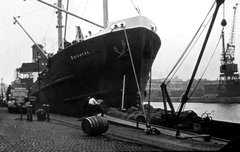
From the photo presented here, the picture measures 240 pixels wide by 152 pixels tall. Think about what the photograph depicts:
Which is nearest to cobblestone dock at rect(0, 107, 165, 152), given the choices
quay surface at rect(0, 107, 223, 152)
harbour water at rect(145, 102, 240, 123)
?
quay surface at rect(0, 107, 223, 152)

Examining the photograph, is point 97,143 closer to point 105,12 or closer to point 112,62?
point 112,62

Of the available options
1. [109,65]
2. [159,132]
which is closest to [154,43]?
[109,65]

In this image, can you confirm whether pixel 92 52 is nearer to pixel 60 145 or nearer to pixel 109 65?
pixel 109 65

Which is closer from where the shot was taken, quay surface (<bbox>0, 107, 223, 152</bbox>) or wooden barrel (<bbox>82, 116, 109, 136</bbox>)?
quay surface (<bbox>0, 107, 223, 152</bbox>)

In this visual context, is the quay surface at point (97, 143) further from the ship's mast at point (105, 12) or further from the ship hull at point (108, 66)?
the ship's mast at point (105, 12)

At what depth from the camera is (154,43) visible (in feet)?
69.4

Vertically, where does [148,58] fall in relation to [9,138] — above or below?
above

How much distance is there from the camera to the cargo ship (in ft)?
62.3

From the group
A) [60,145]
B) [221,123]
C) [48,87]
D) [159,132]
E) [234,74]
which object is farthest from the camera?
[234,74]

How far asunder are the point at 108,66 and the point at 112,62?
351 mm

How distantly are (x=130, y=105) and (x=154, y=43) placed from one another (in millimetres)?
4570

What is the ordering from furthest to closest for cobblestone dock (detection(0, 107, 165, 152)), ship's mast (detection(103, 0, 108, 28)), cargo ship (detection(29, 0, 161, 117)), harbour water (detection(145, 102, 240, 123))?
harbour water (detection(145, 102, 240, 123)) → ship's mast (detection(103, 0, 108, 28)) → cargo ship (detection(29, 0, 161, 117)) → cobblestone dock (detection(0, 107, 165, 152))

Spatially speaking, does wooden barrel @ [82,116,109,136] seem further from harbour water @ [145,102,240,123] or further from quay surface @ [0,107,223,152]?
harbour water @ [145,102,240,123]

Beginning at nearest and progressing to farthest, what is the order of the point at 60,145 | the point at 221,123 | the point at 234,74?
the point at 60,145
the point at 221,123
the point at 234,74
